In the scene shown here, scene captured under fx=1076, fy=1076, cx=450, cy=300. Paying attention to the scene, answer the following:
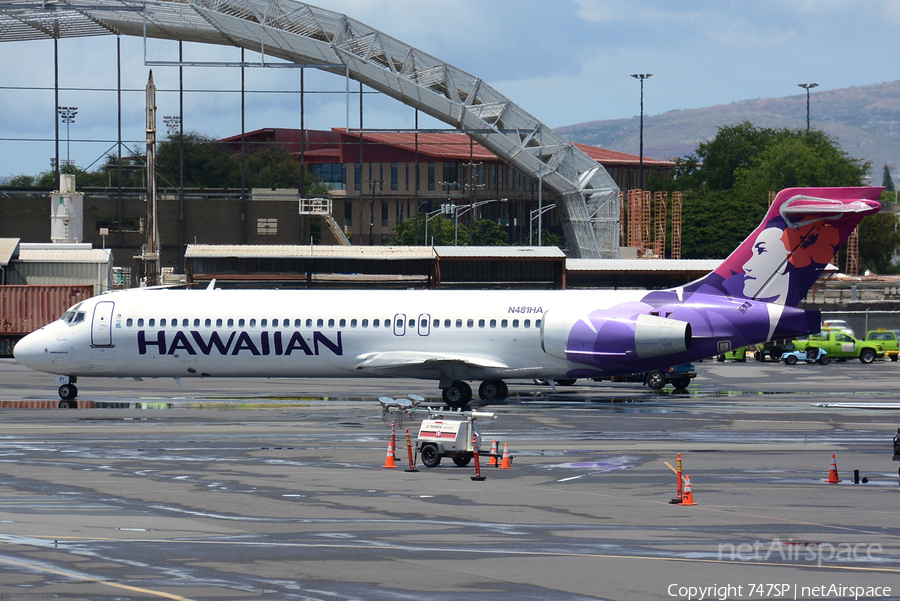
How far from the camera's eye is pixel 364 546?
50.6ft

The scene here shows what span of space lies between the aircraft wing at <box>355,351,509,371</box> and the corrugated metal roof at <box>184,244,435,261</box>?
1146 inches

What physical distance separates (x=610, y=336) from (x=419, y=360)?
6.14 m

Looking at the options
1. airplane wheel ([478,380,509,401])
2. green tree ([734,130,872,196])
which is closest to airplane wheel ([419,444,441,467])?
airplane wheel ([478,380,509,401])

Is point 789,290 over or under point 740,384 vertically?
over

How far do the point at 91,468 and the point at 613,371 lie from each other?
17846mm

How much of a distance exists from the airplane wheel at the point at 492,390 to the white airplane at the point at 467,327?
2.11 ft

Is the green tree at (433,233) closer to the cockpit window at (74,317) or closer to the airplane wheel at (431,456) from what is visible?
the cockpit window at (74,317)

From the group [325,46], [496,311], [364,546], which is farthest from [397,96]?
[364,546]

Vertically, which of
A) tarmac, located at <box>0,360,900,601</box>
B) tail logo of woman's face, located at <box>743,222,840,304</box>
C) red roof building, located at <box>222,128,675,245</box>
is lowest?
tarmac, located at <box>0,360,900,601</box>

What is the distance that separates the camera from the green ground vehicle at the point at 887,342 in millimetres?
63688

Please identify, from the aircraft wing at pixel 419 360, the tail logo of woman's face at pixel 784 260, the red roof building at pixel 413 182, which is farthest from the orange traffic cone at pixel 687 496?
the red roof building at pixel 413 182

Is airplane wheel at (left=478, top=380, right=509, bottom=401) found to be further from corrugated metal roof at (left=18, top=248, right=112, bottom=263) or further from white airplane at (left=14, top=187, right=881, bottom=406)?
corrugated metal roof at (left=18, top=248, right=112, bottom=263)

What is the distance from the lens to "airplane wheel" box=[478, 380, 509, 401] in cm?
3641

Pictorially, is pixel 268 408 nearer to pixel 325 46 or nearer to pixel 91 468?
pixel 91 468
